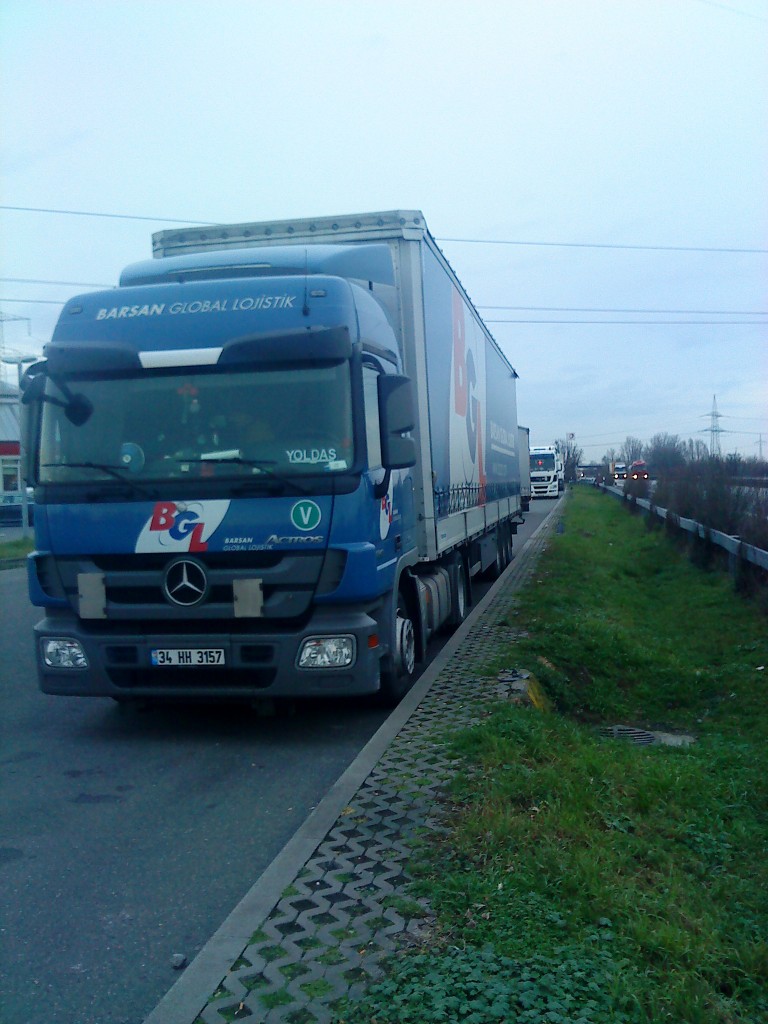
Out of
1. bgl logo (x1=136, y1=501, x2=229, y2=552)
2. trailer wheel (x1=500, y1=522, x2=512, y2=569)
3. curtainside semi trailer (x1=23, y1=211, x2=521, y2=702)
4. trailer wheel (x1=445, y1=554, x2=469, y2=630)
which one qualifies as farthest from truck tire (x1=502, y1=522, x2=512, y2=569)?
bgl logo (x1=136, y1=501, x2=229, y2=552)

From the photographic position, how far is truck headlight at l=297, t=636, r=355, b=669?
6359 millimetres

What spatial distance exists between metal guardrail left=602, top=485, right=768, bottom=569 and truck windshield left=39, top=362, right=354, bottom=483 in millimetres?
8150

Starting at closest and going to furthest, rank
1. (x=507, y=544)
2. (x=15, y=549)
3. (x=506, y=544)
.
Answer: (x=506, y=544) → (x=507, y=544) → (x=15, y=549)

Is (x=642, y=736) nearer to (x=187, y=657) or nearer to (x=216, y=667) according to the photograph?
(x=216, y=667)

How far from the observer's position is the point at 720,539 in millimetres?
15789

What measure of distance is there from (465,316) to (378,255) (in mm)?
4043

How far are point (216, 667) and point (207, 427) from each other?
1594 millimetres

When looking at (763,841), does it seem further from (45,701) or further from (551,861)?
(45,701)

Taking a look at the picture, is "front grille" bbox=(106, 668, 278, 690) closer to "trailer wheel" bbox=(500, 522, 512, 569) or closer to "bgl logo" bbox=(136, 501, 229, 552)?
"bgl logo" bbox=(136, 501, 229, 552)

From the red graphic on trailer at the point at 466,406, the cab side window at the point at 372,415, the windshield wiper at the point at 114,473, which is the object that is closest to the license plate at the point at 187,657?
the windshield wiper at the point at 114,473

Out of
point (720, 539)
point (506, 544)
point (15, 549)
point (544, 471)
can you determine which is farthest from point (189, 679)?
point (544, 471)

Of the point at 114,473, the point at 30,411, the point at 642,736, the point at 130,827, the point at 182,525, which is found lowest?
the point at 642,736

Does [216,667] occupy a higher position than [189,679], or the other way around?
[216,667]

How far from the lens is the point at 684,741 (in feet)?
25.2
